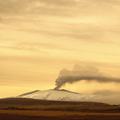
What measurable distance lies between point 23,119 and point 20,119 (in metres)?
0.78

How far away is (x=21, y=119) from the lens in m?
86.6

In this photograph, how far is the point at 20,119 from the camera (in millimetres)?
86562

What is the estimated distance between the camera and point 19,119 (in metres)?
86.6

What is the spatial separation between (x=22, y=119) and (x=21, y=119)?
0.25 m

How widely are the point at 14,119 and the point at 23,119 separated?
2.13 meters

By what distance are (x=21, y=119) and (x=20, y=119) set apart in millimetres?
206

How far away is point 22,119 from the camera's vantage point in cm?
8650

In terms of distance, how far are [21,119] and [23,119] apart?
67 centimetres

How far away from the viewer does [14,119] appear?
3339 inches

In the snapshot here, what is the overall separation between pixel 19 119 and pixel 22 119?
0.61 meters

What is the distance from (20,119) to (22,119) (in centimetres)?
41

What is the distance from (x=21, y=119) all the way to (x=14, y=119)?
2199 millimetres
